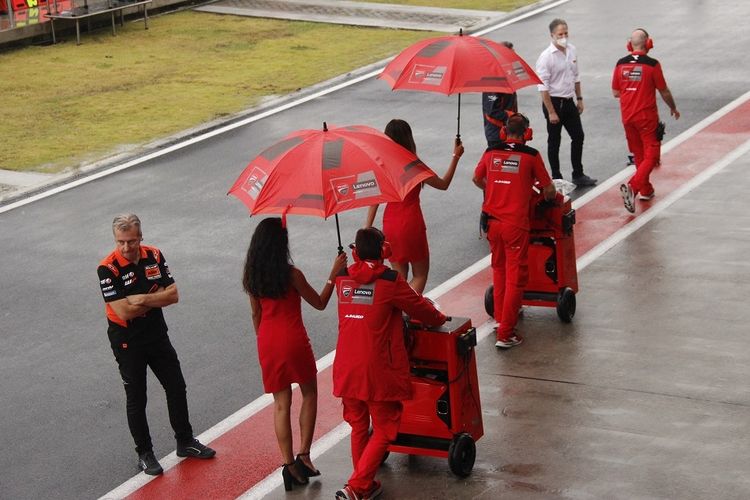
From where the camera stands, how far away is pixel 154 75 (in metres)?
23.5

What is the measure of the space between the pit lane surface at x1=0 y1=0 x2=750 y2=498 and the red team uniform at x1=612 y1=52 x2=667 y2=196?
5.62 feet

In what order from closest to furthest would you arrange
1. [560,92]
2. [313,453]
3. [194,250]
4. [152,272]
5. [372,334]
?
[372,334] → [152,272] → [313,453] → [194,250] → [560,92]

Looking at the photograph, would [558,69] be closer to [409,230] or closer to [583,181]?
[583,181]

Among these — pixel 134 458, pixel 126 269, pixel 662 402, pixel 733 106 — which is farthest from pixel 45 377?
pixel 733 106

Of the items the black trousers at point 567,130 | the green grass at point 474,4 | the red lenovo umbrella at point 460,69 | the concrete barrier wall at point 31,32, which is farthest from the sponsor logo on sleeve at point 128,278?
the green grass at point 474,4

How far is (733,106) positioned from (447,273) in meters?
7.67

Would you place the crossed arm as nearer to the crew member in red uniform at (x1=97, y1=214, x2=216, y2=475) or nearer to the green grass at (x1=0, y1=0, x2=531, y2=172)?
the crew member in red uniform at (x1=97, y1=214, x2=216, y2=475)

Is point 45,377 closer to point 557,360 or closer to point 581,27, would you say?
point 557,360

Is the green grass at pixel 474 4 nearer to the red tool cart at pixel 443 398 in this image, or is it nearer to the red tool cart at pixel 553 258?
the red tool cart at pixel 553 258

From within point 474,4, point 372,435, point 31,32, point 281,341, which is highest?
point 31,32

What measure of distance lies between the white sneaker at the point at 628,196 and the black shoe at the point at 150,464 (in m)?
7.14

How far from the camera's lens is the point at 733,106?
62.3ft

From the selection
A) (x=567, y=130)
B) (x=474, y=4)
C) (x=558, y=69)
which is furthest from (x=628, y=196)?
(x=474, y=4)

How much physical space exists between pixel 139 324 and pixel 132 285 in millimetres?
305
